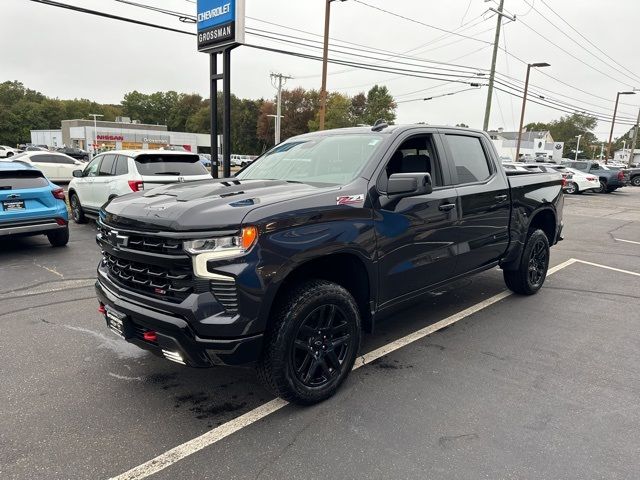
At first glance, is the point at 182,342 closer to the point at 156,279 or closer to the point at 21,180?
the point at 156,279

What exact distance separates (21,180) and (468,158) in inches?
269

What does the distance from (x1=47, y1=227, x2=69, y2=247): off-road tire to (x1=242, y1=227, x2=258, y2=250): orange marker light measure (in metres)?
6.49

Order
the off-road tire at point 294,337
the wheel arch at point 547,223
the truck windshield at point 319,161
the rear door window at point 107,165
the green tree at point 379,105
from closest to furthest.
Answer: the off-road tire at point 294,337 < the truck windshield at point 319,161 < the wheel arch at point 547,223 < the rear door window at point 107,165 < the green tree at point 379,105

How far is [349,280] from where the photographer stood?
3.42 meters

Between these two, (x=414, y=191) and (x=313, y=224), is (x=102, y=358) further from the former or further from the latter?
(x=414, y=191)

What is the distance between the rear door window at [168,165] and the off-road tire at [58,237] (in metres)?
1.71

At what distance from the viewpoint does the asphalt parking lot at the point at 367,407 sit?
2.54 metres

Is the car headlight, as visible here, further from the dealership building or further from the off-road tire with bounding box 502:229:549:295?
the dealership building

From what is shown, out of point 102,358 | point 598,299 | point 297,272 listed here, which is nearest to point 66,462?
point 102,358

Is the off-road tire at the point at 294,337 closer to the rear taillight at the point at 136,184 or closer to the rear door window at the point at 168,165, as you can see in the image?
the rear taillight at the point at 136,184

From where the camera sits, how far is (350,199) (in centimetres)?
317

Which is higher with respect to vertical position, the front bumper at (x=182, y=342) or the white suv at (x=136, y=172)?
the white suv at (x=136, y=172)

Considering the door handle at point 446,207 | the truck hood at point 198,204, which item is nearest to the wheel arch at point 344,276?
the truck hood at point 198,204

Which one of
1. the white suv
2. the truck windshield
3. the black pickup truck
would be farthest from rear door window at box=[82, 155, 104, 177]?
the black pickup truck
